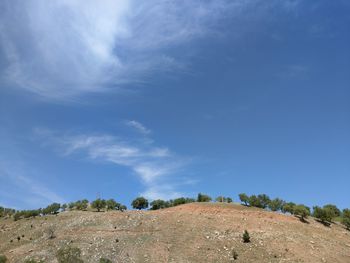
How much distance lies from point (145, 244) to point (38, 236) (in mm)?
22846

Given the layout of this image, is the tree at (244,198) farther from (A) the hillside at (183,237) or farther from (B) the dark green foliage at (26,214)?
(B) the dark green foliage at (26,214)

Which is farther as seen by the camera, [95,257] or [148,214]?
[148,214]

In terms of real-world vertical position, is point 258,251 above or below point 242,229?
below

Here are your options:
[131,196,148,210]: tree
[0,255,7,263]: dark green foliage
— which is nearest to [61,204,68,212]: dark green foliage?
[131,196,148,210]: tree

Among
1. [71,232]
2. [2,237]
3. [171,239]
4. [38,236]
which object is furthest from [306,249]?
[2,237]

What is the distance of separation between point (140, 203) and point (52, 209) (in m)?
20.5

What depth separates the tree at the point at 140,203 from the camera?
3941 inches

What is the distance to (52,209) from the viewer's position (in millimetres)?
94875

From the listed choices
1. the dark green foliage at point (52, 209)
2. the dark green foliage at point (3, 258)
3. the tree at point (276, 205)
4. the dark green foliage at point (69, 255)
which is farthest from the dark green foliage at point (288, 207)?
the dark green foliage at point (3, 258)

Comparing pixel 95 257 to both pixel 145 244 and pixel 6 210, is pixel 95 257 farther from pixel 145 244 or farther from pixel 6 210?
pixel 6 210

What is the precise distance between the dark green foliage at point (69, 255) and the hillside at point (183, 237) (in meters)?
1.71

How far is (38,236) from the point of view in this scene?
76.0 metres

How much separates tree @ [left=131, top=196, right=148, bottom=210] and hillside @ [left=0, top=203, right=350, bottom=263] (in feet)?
59.6

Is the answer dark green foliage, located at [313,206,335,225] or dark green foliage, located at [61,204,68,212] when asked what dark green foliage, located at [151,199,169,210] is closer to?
dark green foliage, located at [61,204,68,212]
